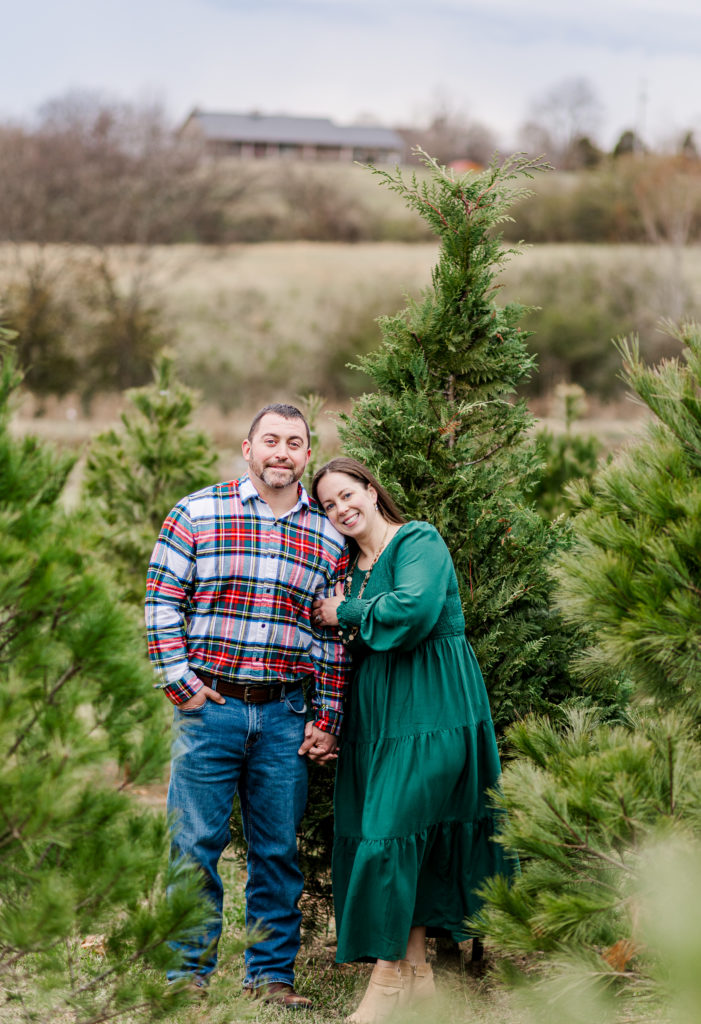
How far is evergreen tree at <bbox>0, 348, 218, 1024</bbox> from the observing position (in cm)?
227

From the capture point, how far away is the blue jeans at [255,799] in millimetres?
3938

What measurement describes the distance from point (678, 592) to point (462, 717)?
1341 mm

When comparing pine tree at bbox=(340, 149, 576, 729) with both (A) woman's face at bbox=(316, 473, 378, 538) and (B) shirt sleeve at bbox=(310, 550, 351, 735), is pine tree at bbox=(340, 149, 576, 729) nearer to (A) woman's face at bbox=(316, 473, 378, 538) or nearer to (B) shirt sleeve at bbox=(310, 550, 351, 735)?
(A) woman's face at bbox=(316, 473, 378, 538)

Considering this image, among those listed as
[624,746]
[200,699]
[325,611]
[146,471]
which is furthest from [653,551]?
[146,471]

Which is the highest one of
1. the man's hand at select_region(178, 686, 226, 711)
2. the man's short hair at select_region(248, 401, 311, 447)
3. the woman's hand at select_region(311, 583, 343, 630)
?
the man's short hair at select_region(248, 401, 311, 447)

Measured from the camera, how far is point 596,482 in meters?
3.14

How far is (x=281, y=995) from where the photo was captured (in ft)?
13.1

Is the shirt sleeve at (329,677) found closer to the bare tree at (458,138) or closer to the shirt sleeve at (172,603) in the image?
the shirt sleeve at (172,603)

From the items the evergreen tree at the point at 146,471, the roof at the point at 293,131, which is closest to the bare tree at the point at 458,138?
the roof at the point at 293,131

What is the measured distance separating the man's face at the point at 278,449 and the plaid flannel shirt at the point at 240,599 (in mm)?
138

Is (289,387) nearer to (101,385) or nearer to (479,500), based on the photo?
(101,385)

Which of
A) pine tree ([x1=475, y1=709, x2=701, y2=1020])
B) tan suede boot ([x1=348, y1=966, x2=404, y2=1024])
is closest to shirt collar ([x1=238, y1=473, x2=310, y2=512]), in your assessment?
pine tree ([x1=475, y1=709, x2=701, y2=1020])

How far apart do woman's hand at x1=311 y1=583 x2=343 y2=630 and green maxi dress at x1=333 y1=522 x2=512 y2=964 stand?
63 millimetres

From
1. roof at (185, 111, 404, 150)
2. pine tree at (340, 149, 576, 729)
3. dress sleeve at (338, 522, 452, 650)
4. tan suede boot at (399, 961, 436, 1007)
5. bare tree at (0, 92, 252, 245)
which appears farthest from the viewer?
roof at (185, 111, 404, 150)
